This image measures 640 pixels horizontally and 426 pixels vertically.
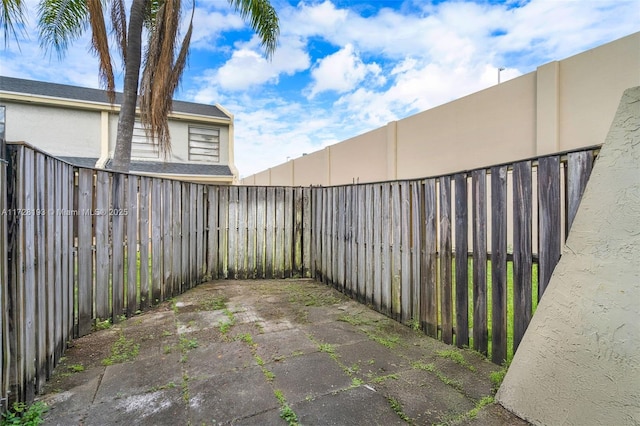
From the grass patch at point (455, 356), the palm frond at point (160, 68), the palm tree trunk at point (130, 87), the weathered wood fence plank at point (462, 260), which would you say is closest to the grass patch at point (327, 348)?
the grass patch at point (455, 356)

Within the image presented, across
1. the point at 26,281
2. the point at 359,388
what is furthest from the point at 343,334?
the point at 26,281

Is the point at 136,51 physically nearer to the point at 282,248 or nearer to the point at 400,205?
the point at 282,248

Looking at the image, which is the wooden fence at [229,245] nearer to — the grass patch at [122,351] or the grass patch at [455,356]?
the grass patch at [455,356]

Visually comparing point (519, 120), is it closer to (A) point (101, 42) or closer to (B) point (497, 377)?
(B) point (497, 377)

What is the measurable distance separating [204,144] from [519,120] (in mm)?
9691

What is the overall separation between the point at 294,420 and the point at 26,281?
6.20 ft

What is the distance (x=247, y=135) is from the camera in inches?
482

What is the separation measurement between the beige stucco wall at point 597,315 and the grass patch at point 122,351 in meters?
2.91

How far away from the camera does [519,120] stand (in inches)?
202

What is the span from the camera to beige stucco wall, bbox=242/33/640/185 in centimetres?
405

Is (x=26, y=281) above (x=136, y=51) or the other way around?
the other way around

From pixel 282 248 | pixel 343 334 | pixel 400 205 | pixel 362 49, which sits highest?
pixel 362 49

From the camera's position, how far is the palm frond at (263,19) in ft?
16.9

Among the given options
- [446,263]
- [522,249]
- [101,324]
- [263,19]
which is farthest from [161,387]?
[263,19]
